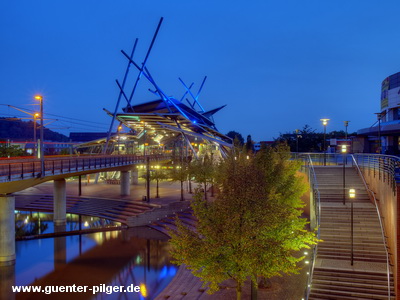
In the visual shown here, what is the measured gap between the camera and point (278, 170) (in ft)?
67.3

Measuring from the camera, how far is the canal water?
20.0 m

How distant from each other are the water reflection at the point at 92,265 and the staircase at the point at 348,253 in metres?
8.63

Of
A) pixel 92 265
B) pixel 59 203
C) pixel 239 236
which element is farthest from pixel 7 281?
pixel 59 203

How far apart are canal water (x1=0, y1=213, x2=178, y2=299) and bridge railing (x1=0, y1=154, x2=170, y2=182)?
5.69 metres

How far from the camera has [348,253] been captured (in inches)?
714

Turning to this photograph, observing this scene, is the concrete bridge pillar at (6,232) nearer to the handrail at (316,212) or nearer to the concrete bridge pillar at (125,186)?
the handrail at (316,212)

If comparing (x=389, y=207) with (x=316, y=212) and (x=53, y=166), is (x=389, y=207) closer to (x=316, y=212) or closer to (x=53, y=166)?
(x=316, y=212)

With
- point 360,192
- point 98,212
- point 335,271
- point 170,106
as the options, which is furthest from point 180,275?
point 170,106

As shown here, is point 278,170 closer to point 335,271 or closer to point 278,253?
point 335,271

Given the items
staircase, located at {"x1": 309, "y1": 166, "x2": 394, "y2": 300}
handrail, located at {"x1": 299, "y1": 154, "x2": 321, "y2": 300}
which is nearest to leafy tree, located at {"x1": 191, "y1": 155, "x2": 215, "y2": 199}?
handrail, located at {"x1": 299, "y1": 154, "x2": 321, "y2": 300}

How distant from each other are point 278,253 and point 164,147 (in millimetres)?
92526

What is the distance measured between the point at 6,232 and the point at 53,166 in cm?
622

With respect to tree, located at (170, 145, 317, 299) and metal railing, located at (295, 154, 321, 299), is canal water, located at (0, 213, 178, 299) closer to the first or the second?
tree, located at (170, 145, 317, 299)

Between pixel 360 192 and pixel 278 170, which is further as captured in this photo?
pixel 360 192
